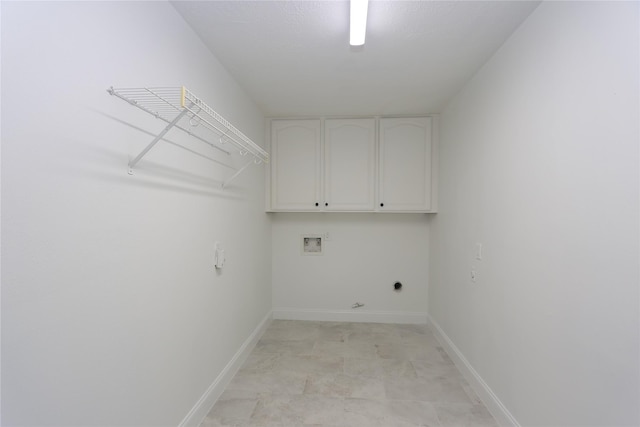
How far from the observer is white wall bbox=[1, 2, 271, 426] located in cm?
76

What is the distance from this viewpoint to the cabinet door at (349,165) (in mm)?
3111

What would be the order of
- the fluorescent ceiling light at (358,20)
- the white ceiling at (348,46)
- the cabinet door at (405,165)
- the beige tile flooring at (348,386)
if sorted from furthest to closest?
the cabinet door at (405,165), the beige tile flooring at (348,386), the white ceiling at (348,46), the fluorescent ceiling light at (358,20)

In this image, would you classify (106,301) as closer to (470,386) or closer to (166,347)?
(166,347)

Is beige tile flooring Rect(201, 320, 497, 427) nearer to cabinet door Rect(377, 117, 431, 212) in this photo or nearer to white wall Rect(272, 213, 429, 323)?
white wall Rect(272, 213, 429, 323)

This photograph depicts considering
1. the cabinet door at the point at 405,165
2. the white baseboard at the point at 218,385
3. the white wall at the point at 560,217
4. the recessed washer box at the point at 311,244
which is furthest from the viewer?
the recessed washer box at the point at 311,244

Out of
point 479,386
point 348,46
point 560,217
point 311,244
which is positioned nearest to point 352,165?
point 311,244

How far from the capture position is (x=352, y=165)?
314 centimetres

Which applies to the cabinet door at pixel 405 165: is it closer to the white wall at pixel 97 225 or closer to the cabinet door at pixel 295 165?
the cabinet door at pixel 295 165

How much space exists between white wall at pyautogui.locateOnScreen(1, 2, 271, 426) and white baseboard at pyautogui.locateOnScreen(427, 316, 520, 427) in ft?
6.05

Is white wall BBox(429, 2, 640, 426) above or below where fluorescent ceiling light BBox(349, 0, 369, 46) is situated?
below

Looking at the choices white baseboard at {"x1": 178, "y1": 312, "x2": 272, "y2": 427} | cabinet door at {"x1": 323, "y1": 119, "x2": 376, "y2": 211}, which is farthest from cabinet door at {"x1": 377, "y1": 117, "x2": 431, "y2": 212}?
white baseboard at {"x1": 178, "y1": 312, "x2": 272, "y2": 427}

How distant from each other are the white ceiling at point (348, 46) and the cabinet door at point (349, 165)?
51 cm

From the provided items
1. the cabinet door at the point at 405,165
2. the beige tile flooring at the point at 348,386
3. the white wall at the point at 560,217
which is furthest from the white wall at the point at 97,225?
the cabinet door at the point at 405,165

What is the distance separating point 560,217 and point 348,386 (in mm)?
1741
